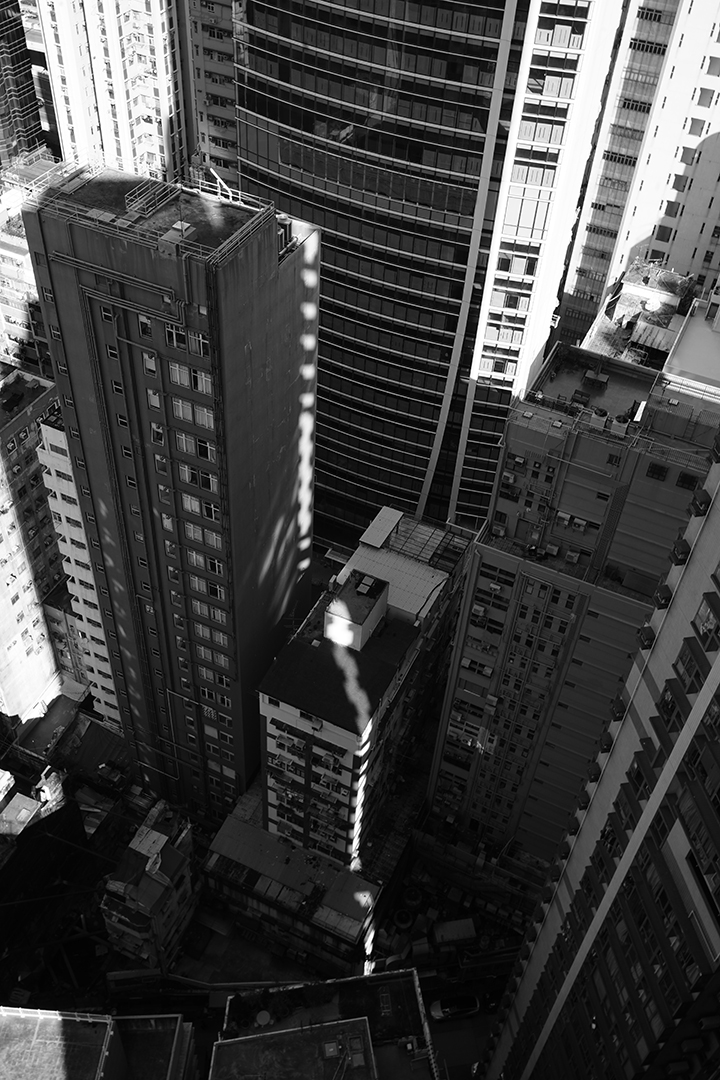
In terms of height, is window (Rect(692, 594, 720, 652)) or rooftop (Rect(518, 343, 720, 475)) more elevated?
window (Rect(692, 594, 720, 652))

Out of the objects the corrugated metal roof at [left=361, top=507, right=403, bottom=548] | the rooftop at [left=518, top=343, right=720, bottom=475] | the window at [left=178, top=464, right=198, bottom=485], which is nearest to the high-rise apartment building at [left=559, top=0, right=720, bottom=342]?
the rooftop at [left=518, top=343, right=720, bottom=475]

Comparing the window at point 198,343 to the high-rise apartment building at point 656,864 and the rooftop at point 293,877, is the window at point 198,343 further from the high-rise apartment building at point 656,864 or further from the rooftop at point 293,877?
the rooftop at point 293,877

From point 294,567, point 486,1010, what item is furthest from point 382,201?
point 486,1010

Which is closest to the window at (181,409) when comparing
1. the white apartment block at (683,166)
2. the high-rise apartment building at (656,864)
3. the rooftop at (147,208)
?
the rooftop at (147,208)

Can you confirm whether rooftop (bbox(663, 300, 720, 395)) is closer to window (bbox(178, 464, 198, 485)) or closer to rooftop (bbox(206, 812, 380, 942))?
window (bbox(178, 464, 198, 485))

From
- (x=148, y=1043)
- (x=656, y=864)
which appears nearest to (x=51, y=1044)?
(x=148, y=1043)
